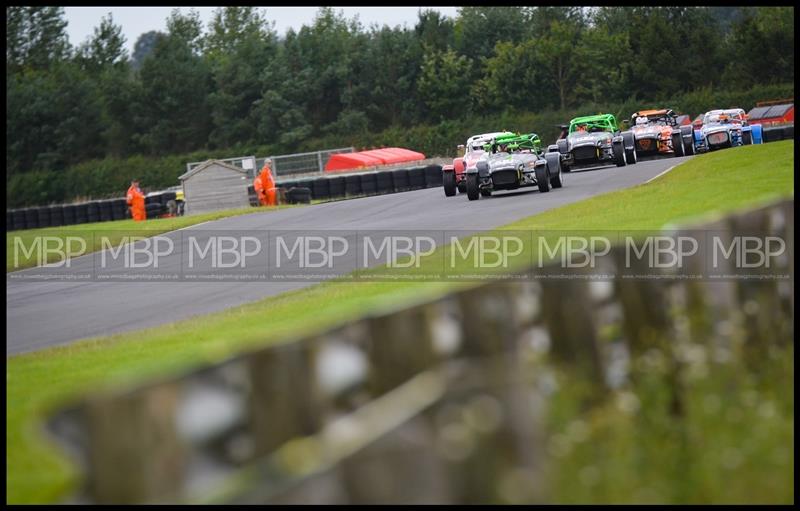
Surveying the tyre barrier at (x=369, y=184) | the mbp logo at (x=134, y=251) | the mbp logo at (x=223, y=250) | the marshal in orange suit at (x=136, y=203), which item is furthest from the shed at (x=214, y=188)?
the mbp logo at (x=223, y=250)

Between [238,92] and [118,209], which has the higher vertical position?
[238,92]

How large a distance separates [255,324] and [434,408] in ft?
28.9

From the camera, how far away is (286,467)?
12.1 ft

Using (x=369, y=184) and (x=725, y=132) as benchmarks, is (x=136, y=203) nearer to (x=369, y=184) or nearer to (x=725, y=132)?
(x=369, y=184)

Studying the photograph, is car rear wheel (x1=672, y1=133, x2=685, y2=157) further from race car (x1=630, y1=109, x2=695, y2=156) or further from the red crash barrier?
the red crash barrier

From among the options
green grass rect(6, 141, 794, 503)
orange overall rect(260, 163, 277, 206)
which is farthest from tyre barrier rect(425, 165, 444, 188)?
green grass rect(6, 141, 794, 503)

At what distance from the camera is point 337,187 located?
39.6m

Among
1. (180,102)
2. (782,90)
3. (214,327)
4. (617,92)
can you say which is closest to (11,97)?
(180,102)

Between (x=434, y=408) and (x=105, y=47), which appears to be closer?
(x=434, y=408)

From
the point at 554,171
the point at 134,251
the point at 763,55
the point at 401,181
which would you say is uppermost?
the point at 763,55

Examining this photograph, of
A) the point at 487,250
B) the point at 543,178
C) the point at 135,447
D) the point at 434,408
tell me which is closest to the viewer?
the point at 135,447

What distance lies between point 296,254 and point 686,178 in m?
8.28

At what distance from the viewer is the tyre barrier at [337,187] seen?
39.4 meters

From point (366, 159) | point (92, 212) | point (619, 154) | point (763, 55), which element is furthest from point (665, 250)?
point (763, 55)
